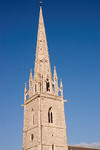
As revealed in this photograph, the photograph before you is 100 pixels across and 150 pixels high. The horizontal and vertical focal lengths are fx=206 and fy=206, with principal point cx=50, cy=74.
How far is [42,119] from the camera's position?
2811cm

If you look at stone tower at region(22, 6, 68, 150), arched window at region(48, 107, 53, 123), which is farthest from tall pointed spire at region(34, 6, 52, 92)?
arched window at region(48, 107, 53, 123)

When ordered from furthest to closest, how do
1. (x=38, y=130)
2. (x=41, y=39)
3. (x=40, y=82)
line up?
(x=41, y=39)
(x=40, y=82)
(x=38, y=130)

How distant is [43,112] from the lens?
28.8 metres

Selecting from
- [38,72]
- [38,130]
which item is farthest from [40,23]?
[38,130]

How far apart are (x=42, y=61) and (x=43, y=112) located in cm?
917

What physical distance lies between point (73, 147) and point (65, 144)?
4.31 metres

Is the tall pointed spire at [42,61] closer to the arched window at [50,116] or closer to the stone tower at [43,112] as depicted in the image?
the stone tower at [43,112]

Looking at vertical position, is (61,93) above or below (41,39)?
below

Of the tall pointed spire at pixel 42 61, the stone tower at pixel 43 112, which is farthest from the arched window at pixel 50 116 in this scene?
the tall pointed spire at pixel 42 61

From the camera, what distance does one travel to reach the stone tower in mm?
27453

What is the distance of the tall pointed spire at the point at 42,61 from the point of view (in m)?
32.5

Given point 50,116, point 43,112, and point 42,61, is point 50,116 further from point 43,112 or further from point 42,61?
point 42,61

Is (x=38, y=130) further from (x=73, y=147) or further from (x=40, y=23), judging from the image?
(x=40, y=23)

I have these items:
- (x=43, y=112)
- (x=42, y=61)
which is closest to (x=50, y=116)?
(x=43, y=112)
